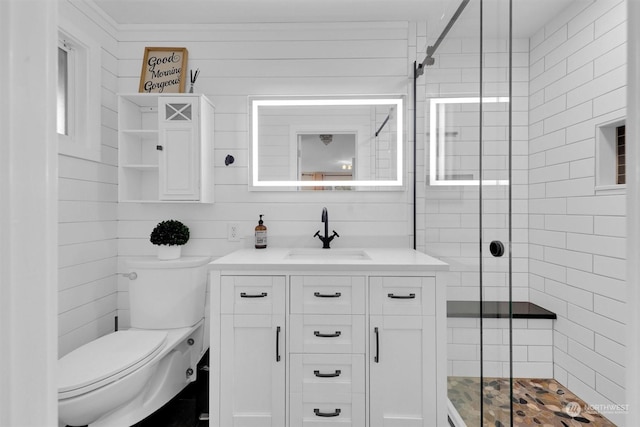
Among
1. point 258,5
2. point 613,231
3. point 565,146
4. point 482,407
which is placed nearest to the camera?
point 613,231

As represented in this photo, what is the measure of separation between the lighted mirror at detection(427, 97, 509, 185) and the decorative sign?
165 centimetres

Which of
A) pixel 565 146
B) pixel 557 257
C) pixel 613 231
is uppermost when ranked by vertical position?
pixel 565 146

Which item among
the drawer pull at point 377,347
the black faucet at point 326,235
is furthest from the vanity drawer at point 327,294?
the black faucet at point 326,235

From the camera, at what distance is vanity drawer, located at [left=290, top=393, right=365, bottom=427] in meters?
1.60

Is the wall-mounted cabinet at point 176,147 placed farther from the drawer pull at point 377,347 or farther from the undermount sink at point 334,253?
the drawer pull at point 377,347

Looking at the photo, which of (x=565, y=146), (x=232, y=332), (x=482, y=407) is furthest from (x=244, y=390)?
(x=565, y=146)

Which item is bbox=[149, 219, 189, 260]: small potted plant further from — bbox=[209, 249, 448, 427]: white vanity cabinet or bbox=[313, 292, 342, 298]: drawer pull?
bbox=[313, 292, 342, 298]: drawer pull

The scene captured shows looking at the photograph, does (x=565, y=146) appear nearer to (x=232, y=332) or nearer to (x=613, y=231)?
(x=613, y=231)

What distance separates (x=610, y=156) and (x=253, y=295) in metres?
1.44

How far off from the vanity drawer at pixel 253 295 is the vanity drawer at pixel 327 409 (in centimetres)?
44

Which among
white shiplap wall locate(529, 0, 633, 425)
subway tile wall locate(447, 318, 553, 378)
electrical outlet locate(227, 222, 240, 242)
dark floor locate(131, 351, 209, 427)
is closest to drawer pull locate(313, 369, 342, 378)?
subway tile wall locate(447, 318, 553, 378)

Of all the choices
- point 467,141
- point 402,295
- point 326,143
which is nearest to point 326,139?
point 326,143

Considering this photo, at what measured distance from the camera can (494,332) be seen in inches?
49.4

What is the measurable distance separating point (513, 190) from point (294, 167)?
1401 mm
